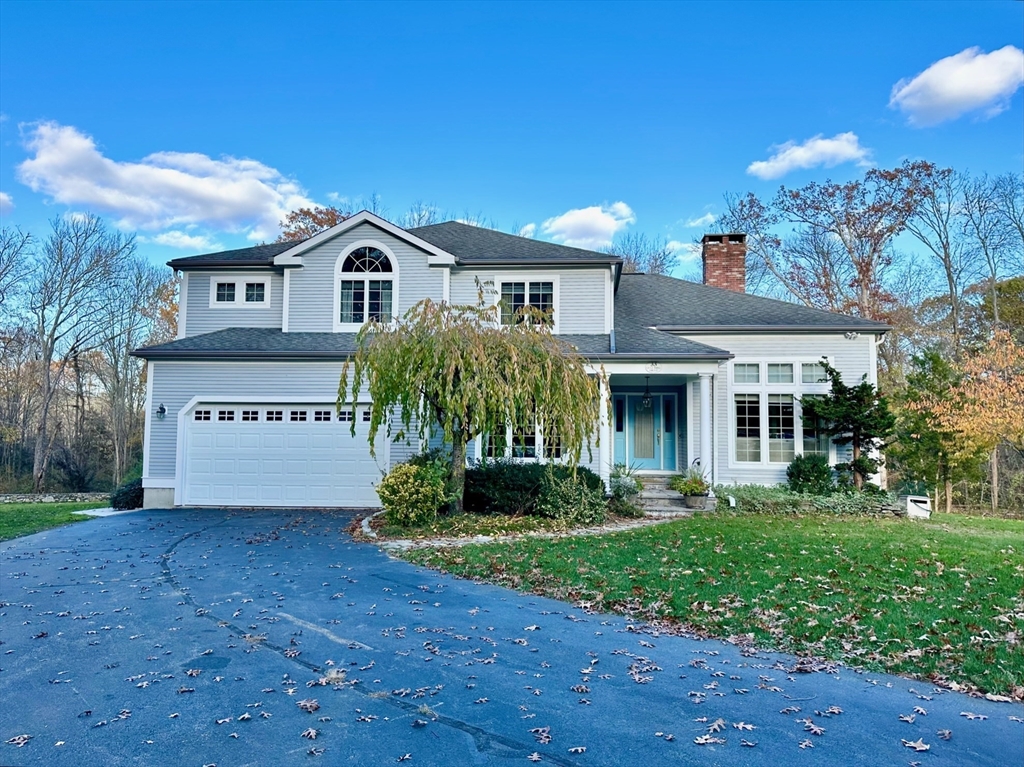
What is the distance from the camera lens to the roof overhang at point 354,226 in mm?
14562

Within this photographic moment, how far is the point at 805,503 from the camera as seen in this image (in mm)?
12492

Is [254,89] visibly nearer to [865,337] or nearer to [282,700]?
[282,700]

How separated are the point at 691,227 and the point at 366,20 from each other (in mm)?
21056

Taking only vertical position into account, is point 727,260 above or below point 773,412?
above

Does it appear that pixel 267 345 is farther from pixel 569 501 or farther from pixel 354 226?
pixel 569 501

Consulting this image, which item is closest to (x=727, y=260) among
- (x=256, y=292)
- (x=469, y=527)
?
(x=469, y=527)

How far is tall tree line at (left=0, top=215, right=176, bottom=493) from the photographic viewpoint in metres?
23.9

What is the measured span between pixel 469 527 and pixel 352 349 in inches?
219

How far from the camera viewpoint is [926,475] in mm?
15914

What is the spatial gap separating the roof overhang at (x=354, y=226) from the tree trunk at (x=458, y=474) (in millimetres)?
5666

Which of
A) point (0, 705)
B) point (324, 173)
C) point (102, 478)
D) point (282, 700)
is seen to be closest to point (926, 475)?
point (282, 700)

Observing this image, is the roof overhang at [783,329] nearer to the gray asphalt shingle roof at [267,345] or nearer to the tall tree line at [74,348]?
the gray asphalt shingle roof at [267,345]

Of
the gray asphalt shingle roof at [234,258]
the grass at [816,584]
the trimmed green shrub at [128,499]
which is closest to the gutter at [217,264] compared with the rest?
the gray asphalt shingle roof at [234,258]

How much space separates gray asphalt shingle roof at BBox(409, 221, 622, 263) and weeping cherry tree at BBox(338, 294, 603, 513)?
4744mm
